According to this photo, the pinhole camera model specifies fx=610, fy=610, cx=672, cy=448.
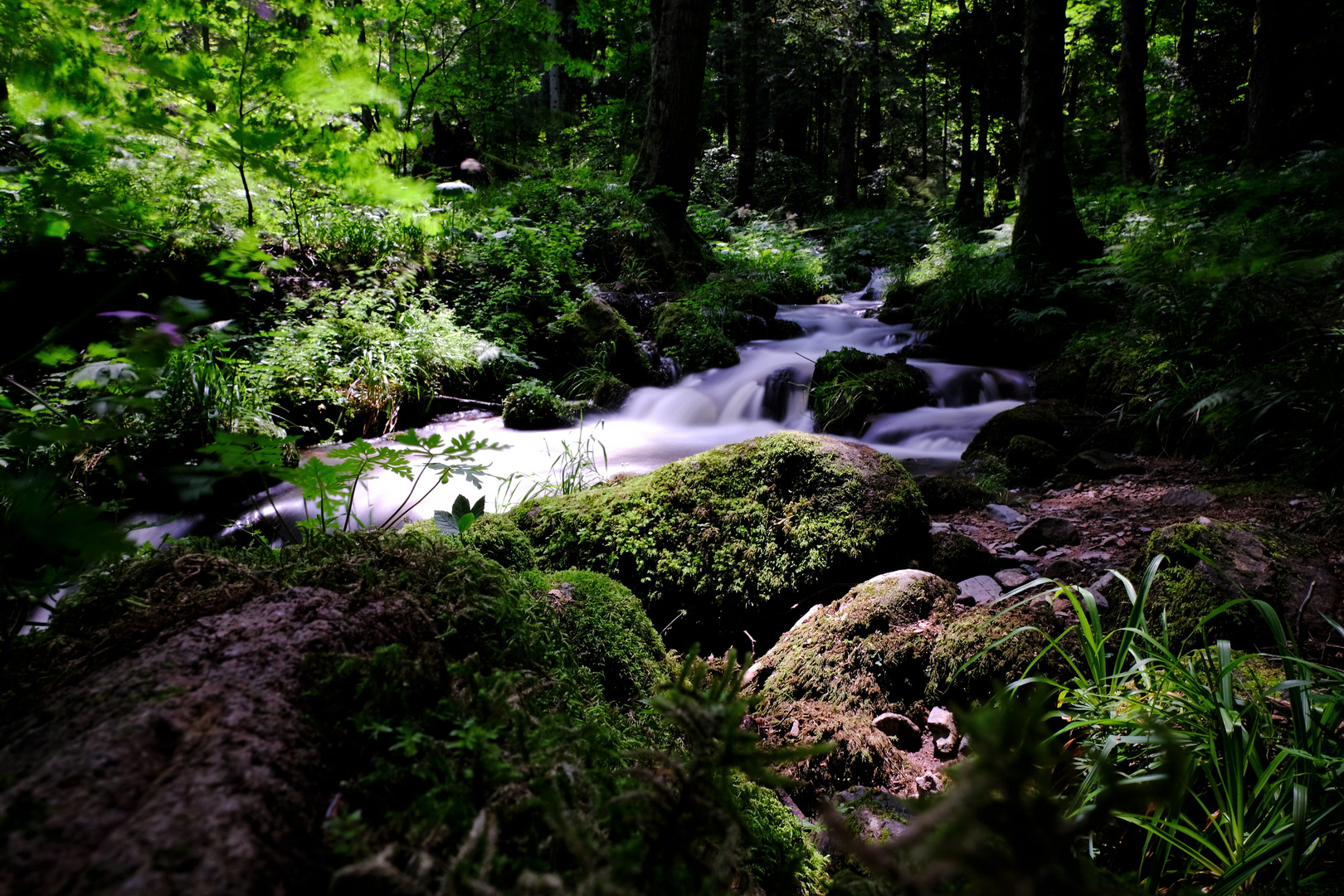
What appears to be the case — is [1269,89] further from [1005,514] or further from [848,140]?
[848,140]

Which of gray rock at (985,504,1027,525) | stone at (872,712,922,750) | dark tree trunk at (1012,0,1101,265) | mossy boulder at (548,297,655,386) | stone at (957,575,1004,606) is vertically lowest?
stone at (872,712,922,750)

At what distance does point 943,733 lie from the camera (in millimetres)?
2398

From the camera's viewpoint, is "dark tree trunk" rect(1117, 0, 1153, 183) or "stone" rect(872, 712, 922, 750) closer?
"stone" rect(872, 712, 922, 750)

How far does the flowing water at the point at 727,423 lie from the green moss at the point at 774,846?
3.83 meters

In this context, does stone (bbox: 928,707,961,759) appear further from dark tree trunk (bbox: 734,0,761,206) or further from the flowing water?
dark tree trunk (bbox: 734,0,761,206)

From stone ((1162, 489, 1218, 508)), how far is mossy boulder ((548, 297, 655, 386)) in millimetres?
6192

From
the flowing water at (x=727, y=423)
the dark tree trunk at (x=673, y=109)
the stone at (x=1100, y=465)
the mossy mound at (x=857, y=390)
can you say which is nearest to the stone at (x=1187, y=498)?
the stone at (x=1100, y=465)

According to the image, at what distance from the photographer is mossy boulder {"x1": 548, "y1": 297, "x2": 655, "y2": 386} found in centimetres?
868

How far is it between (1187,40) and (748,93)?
39.9 feet

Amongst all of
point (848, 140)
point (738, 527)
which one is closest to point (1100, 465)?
point (738, 527)

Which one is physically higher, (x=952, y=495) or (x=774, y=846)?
(x=774, y=846)

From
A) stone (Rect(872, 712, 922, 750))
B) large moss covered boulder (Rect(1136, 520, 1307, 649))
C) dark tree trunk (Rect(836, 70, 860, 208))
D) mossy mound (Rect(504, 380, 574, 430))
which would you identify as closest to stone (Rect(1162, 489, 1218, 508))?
large moss covered boulder (Rect(1136, 520, 1307, 649))

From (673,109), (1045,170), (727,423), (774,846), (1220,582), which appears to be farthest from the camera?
(673,109)

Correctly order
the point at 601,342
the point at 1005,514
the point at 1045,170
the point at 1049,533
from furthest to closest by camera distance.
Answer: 1. the point at 1045,170
2. the point at 601,342
3. the point at 1005,514
4. the point at 1049,533
